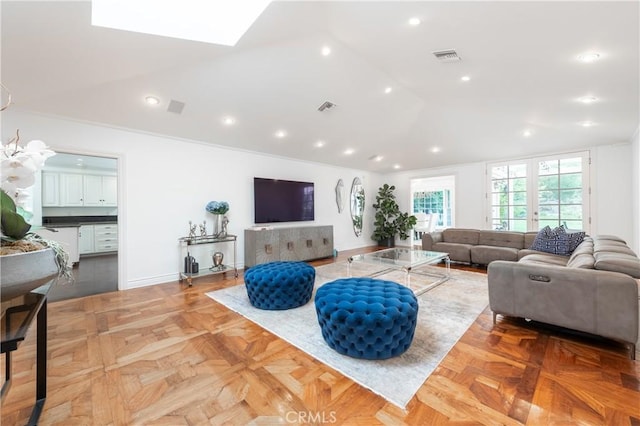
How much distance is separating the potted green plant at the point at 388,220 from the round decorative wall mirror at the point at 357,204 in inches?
20.7

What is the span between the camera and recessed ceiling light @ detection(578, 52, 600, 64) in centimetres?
243

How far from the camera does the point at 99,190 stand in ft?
22.7

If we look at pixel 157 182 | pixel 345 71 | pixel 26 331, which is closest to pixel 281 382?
pixel 26 331

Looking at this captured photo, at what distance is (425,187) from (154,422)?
847 centimetres

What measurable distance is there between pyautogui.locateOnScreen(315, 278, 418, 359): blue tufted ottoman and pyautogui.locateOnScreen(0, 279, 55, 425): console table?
1.61 m

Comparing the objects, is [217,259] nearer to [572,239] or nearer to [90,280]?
[90,280]

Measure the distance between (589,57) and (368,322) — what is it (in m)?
3.14

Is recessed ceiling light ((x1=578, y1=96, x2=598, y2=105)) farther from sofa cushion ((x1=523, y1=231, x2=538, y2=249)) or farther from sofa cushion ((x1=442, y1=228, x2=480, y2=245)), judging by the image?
sofa cushion ((x1=442, y1=228, x2=480, y2=245))

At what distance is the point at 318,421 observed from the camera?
4.63ft

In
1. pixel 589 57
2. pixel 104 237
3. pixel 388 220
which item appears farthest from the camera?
pixel 388 220

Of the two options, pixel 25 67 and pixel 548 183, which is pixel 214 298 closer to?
pixel 25 67

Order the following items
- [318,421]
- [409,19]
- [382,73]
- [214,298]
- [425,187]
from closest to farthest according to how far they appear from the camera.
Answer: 1. [318,421]
2. [409,19]
3. [214,298]
4. [382,73]
5. [425,187]

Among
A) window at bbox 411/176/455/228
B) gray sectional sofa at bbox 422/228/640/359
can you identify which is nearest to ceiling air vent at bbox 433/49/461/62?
gray sectional sofa at bbox 422/228/640/359

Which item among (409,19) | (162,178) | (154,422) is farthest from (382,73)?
(154,422)
